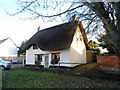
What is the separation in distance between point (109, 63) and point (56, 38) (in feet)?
40.5

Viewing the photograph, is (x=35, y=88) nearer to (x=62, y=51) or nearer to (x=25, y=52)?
(x=62, y=51)

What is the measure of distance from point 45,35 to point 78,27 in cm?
874

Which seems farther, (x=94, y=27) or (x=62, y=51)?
(x=62, y=51)

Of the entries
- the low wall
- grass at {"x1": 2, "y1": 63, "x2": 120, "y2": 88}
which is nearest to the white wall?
the low wall

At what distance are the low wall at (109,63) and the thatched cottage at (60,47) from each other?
4132mm

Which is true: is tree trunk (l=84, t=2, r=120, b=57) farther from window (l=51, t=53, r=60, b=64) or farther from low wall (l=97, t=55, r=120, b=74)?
window (l=51, t=53, r=60, b=64)

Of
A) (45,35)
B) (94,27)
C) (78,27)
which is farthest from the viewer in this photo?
(45,35)

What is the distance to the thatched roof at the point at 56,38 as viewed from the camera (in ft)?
114

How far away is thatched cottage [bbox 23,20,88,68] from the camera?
34.8 metres

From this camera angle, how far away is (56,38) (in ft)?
124

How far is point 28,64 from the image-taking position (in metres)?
45.4

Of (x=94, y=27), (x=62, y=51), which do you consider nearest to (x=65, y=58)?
(x=62, y=51)

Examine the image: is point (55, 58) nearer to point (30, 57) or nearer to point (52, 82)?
point (30, 57)

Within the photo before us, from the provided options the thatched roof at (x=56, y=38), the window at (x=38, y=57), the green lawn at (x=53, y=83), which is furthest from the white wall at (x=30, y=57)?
the green lawn at (x=53, y=83)
